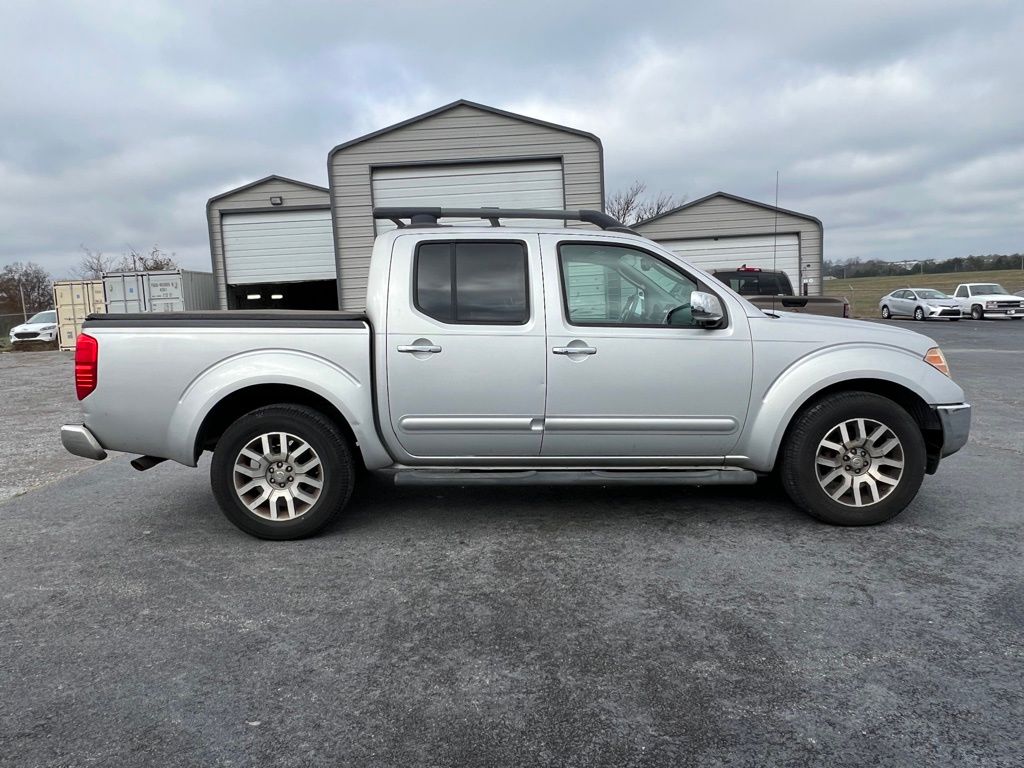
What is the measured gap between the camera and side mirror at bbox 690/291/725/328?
13.6ft

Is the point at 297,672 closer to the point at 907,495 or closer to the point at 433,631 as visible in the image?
the point at 433,631

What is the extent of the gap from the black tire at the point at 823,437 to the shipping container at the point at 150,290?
1969 cm

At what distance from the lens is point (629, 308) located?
4.42m

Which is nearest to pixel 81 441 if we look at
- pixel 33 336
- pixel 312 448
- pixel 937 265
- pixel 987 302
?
pixel 312 448

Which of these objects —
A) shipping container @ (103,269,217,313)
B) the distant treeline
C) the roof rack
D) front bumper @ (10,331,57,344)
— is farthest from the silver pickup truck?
the distant treeline

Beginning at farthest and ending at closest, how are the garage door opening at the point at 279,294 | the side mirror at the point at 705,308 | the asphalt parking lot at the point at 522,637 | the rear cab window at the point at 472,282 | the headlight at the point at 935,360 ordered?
the garage door opening at the point at 279,294 < the headlight at the point at 935,360 < the rear cab window at the point at 472,282 < the side mirror at the point at 705,308 < the asphalt parking lot at the point at 522,637

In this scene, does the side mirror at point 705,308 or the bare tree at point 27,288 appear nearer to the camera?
the side mirror at point 705,308

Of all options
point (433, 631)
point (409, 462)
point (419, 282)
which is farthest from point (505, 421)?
point (433, 631)

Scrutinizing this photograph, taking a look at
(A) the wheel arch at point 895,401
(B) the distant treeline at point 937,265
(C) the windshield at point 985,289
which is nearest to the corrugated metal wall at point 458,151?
(A) the wheel arch at point 895,401

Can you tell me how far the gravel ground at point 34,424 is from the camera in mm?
6250

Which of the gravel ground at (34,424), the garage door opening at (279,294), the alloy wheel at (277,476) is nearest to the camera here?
the alloy wheel at (277,476)

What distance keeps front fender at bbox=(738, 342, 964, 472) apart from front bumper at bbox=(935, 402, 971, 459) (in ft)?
0.18

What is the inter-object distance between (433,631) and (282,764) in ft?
3.12

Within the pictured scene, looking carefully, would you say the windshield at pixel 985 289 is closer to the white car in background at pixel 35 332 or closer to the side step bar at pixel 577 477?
the side step bar at pixel 577 477
